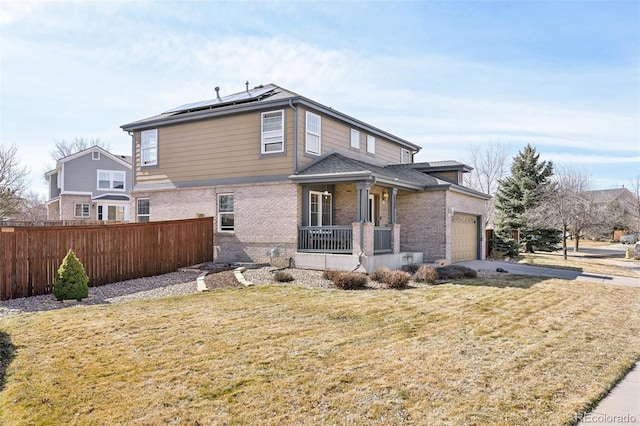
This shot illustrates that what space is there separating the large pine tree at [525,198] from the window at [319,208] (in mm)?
17328

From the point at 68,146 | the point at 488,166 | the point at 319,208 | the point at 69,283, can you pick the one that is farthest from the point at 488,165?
the point at 68,146

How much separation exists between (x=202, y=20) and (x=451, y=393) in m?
10.3

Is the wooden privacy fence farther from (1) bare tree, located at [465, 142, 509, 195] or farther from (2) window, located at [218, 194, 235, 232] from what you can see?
(1) bare tree, located at [465, 142, 509, 195]

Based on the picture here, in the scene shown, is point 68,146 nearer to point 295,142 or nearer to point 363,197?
point 295,142

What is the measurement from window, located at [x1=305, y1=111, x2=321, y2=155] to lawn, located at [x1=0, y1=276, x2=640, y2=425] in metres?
7.89

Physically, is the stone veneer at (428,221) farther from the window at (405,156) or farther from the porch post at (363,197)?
the window at (405,156)

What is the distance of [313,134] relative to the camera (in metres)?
16.1

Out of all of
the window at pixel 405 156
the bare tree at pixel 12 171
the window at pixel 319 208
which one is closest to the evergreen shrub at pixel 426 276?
the window at pixel 319 208

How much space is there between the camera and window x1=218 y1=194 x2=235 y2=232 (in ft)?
54.7

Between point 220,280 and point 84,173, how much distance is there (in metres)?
28.7

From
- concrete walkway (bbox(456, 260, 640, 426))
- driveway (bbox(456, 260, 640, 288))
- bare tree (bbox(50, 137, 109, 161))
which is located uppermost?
bare tree (bbox(50, 137, 109, 161))

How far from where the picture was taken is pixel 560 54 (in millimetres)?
13719

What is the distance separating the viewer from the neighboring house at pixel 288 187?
48.5 ft

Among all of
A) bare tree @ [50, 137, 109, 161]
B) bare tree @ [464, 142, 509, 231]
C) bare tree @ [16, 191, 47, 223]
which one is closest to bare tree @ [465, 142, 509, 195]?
bare tree @ [464, 142, 509, 231]
